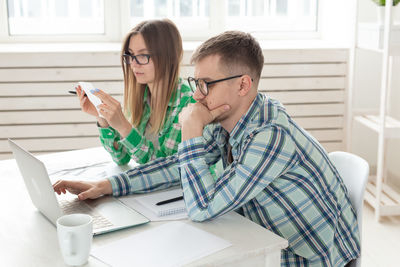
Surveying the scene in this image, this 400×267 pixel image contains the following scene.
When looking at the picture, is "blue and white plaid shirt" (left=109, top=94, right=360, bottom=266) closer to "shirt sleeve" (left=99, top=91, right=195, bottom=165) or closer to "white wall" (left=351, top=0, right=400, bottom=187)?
"shirt sleeve" (left=99, top=91, right=195, bottom=165)

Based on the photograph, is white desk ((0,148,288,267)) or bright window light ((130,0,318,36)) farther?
bright window light ((130,0,318,36))

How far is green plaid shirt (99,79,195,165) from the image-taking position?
1.87m

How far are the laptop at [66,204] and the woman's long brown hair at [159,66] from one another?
52 centimetres

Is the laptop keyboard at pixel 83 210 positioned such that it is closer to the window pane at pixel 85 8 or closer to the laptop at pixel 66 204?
the laptop at pixel 66 204

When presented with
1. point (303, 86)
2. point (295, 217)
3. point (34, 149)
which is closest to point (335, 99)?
point (303, 86)

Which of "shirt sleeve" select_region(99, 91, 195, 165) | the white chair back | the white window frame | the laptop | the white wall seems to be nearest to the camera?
the laptop

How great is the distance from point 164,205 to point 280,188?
0.32 m

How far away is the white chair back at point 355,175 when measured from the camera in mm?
1550

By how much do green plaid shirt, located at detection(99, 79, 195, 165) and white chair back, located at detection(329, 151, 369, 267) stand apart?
55cm

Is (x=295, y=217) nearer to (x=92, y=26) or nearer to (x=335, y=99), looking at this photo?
(x=335, y=99)

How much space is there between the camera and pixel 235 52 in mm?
1499

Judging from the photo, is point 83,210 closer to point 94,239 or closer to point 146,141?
point 94,239

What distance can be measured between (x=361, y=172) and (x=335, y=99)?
2112mm

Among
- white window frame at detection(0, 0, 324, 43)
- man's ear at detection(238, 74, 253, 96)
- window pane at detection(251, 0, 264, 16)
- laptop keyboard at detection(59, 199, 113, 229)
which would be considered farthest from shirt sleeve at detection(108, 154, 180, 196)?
window pane at detection(251, 0, 264, 16)
